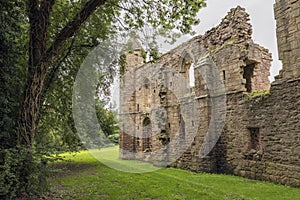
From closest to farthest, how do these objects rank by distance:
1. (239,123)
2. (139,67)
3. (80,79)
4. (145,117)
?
(80,79)
(239,123)
(145,117)
(139,67)

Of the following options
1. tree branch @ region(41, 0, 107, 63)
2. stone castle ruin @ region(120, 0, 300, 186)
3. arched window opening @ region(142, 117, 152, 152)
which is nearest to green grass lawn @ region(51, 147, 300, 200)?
stone castle ruin @ region(120, 0, 300, 186)

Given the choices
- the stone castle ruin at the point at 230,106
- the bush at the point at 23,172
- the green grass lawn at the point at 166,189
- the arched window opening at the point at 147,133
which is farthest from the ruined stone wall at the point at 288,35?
the arched window opening at the point at 147,133

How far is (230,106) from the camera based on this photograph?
38.8ft

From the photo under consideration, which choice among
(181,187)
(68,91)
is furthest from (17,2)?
(181,187)

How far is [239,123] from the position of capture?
11.3 m

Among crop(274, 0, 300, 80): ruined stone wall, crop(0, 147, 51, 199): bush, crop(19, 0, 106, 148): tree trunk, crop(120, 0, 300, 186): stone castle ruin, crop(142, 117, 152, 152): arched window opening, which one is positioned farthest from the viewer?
crop(142, 117, 152, 152): arched window opening

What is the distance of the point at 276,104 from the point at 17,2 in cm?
869

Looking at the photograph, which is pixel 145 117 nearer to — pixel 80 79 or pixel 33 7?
pixel 80 79

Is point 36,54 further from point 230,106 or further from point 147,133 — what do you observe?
point 147,133

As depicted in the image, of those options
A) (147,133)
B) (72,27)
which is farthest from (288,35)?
(147,133)

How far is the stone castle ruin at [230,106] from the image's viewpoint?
357 inches

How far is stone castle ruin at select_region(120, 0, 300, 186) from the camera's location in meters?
9.08

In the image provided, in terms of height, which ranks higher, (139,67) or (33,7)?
(139,67)

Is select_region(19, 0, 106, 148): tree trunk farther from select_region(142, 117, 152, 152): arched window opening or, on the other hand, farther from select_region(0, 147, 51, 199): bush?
select_region(142, 117, 152, 152): arched window opening
